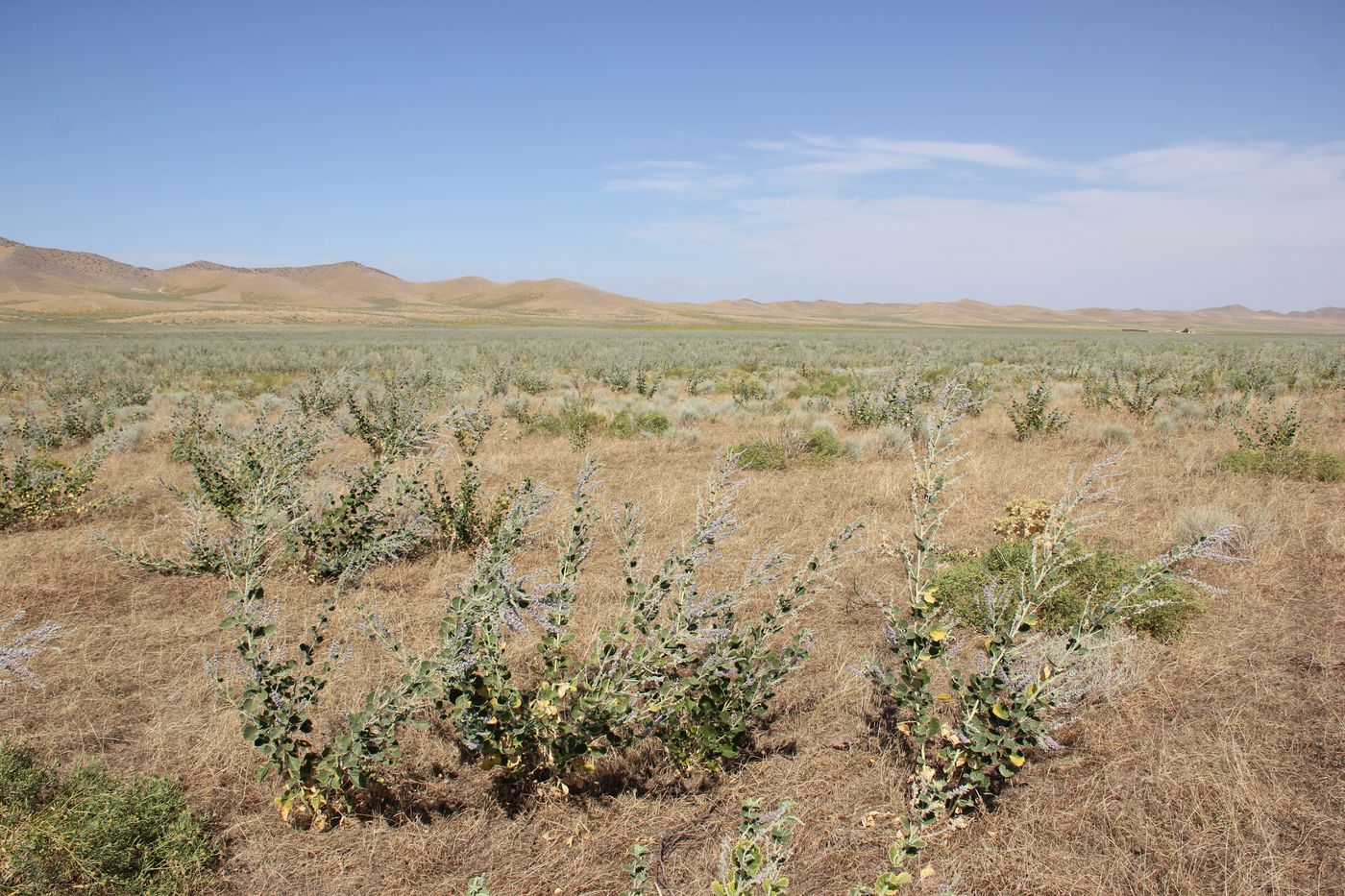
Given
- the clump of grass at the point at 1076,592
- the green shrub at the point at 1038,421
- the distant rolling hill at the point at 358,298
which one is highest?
the distant rolling hill at the point at 358,298

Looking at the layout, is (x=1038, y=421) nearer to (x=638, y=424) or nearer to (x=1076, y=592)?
(x=638, y=424)

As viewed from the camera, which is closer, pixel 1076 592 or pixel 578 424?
pixel 1076 592

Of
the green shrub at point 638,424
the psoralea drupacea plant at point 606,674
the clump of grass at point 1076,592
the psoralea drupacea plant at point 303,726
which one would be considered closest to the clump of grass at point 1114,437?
the clump of grass at point 1076,592

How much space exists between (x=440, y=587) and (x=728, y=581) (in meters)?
2.09

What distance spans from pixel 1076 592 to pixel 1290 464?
520cm

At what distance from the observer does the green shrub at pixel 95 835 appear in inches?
89.6

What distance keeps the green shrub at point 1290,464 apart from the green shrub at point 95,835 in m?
9.52

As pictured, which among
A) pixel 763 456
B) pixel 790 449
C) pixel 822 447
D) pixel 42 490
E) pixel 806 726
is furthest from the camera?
pixel 822 447

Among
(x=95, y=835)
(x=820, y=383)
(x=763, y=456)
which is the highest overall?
(x=820, y=383)

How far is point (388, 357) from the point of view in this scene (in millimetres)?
27062

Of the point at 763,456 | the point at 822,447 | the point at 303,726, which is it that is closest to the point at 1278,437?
the point at 822,447

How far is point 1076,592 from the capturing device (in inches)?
175

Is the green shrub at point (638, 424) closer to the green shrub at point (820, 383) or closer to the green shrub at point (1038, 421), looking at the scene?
the green shrub at point (820, 383)

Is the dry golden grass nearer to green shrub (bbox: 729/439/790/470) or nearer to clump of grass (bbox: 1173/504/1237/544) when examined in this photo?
clump of grass (bbox: 1173/504/1237/544)
